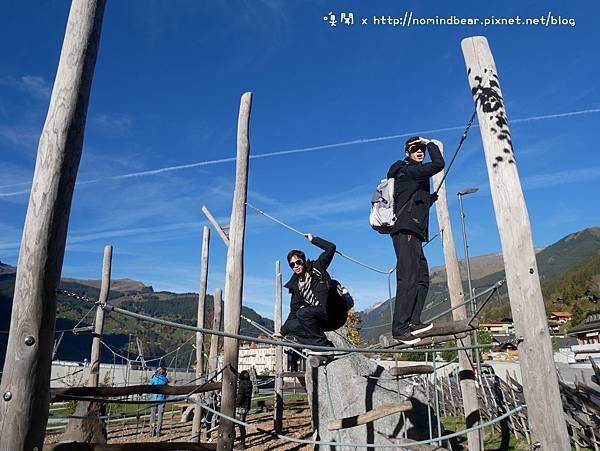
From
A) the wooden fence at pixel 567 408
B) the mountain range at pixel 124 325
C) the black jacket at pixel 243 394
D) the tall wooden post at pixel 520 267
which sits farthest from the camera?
the mountain range at pixel 124 325

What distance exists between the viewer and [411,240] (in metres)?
4.70

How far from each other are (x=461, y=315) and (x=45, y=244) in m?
5.48

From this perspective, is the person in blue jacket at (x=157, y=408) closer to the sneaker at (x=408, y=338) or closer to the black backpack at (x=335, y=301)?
the black backpack at (x=335, y=301)

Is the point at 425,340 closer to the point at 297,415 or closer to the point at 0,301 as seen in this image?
the point at 297,415

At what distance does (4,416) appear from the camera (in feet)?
8.04

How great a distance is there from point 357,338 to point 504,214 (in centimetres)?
3485

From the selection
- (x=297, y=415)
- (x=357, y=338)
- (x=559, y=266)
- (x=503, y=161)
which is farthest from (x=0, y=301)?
(x=559, y=266)

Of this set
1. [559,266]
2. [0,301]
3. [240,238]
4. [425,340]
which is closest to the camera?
[425,340]

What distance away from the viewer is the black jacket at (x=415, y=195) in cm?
470

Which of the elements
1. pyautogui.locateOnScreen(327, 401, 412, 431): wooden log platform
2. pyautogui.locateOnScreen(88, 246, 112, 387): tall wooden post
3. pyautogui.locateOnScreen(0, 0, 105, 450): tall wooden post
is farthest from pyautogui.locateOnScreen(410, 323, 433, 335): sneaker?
pyautogui.locateOnScreen(88, 246, 112, 387): tall wooden post

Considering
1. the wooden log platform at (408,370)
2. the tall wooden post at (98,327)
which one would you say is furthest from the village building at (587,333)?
the tall wooden post at (98,327)

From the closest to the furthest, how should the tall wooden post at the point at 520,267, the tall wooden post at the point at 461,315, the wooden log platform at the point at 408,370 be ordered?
the tall wooden post at the point at 520,267, the wooden log platform at the point at 408,370, the tall wooden post at the point at 461,315

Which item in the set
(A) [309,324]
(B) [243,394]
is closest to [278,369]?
(B) [243,394]

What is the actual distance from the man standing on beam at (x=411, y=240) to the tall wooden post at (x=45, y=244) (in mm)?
3047
